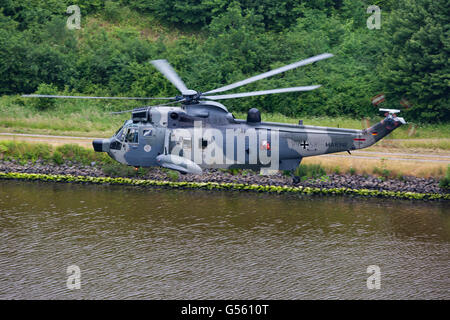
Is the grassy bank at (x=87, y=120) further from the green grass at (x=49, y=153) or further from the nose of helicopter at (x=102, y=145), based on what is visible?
the nose of helicopter at (x=102, y=145)

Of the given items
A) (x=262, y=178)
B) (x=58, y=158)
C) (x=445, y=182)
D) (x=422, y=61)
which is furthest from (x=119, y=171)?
(x=422, y=61)

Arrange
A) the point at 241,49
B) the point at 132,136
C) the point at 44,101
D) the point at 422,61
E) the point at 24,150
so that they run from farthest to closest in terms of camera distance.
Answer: the point at 241,49, the point at 44,101, the point at 422,61, the point at 24,150, the point at 132,136

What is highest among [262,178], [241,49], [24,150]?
[241,49]

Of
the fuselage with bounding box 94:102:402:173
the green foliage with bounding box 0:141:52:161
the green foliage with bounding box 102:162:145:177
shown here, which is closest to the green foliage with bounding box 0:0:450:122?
the green foliage with bounding box 0:141:52:161

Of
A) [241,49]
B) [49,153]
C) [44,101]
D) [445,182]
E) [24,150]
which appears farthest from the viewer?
[241,49]

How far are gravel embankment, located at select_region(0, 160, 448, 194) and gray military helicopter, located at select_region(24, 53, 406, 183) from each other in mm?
9241

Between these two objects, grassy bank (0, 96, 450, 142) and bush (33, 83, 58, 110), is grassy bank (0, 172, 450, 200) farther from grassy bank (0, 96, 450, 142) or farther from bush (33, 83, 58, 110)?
A: bush (33, 83, 58, 110)

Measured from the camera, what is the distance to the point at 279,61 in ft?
186

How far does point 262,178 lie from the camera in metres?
42.6

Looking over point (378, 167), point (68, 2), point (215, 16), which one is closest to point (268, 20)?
point (215, 16)

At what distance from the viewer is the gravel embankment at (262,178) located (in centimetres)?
4088

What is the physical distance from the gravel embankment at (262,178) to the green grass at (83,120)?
168 inches

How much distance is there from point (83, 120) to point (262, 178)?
15278mm

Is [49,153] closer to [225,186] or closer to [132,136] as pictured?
[225,186]
